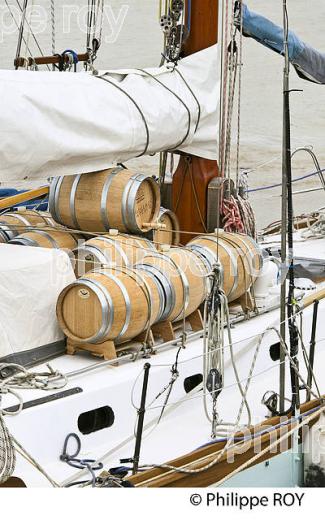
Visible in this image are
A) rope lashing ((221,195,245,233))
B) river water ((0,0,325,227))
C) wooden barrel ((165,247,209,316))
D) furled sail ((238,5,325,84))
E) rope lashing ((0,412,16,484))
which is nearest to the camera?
rope lashing ((0,412,16,484))

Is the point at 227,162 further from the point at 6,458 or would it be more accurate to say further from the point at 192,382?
the point at 6,458

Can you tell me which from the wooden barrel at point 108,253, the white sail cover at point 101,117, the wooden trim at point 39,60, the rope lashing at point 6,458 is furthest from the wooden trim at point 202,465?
the wooden trim at point 39,60

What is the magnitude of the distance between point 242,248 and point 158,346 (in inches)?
39.1

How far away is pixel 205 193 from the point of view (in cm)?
716

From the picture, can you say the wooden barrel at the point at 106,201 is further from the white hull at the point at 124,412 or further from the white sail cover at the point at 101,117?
the white hull at the point at 124,412

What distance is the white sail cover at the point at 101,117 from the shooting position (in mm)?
5828

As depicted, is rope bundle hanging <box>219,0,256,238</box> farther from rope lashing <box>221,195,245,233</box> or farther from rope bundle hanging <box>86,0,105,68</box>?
rope bundle hanging <box>86,0,105,68</box>

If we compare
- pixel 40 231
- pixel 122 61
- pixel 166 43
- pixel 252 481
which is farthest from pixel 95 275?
pixel 122 61

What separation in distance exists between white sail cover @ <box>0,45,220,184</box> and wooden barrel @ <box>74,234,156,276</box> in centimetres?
45

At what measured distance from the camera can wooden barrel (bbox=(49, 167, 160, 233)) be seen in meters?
6.31

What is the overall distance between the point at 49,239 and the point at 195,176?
1.35 m

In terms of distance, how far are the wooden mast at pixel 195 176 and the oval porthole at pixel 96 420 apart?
2.01m

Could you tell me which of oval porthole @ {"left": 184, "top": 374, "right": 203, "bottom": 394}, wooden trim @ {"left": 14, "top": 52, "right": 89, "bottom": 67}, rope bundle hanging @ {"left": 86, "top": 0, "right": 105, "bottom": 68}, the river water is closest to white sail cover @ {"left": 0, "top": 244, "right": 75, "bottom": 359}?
oval porthole @ {"left": 184, "top": 374, "right": 203, "bottom": 394}

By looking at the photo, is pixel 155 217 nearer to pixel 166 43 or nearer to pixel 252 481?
pixel 166 43
